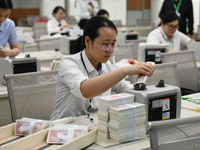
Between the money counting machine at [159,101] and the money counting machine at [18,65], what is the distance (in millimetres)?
1365

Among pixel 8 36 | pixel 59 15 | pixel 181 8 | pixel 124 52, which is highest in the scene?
pixel 181 8

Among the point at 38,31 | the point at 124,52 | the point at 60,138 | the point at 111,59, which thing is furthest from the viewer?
the point at 38,31

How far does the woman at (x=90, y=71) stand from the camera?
1840 mm

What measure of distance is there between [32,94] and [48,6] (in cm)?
1035

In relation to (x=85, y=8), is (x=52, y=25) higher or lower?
lower

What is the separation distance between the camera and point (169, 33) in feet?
14.7

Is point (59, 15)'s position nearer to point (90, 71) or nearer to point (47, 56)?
point (47, 56)

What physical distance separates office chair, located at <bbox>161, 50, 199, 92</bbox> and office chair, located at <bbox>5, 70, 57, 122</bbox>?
1.47m

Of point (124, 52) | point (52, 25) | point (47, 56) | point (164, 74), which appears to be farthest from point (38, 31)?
point (164, 74)

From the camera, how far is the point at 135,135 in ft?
5.63

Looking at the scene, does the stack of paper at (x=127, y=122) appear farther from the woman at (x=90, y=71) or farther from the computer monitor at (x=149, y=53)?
the computer monitor at (x=149, y=53)

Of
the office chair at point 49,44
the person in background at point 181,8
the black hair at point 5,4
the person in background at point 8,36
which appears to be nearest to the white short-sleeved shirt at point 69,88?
the black hair at point 5,4

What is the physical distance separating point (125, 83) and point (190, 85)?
1497 mm

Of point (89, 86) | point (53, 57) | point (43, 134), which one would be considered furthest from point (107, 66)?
point (53, 57)
